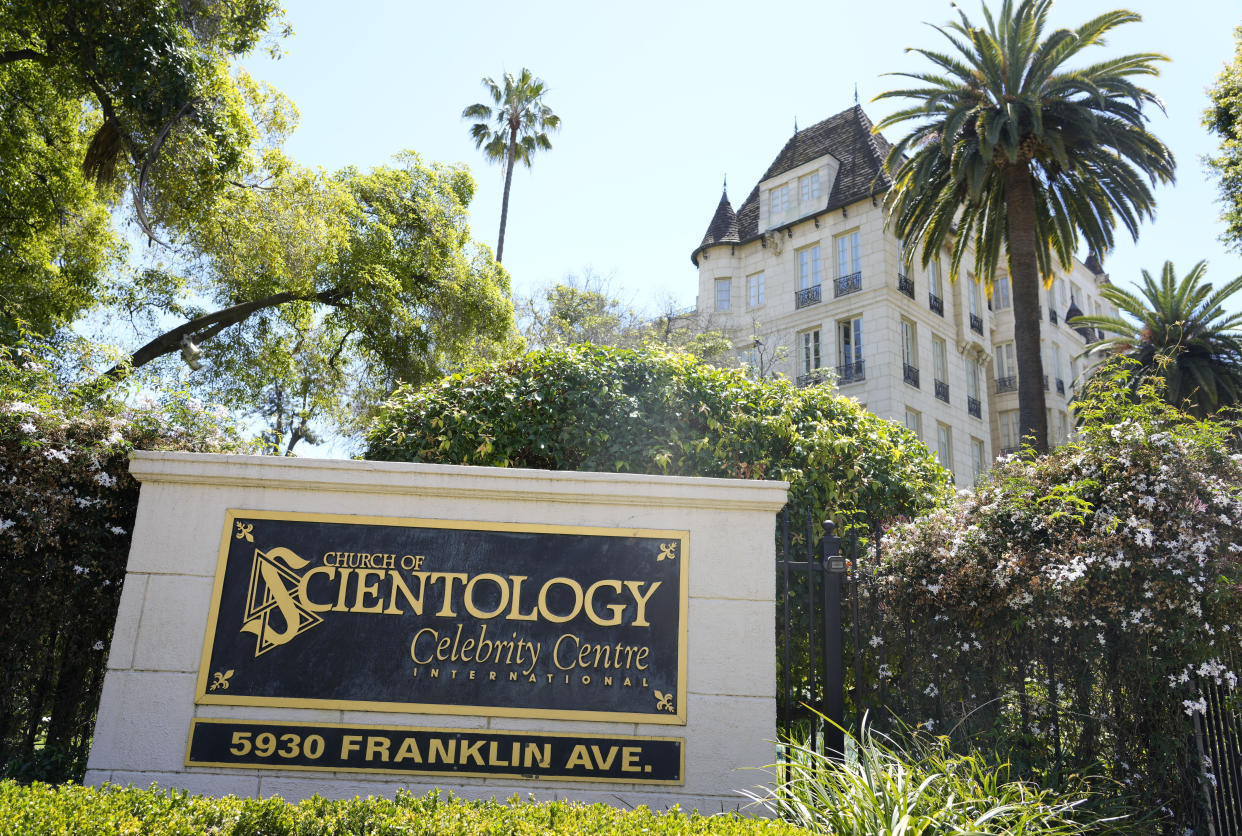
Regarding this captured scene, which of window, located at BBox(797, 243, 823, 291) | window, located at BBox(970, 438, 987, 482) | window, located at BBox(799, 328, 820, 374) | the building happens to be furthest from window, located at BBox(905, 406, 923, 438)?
window, located at BBox(797, 243, 823, 291)

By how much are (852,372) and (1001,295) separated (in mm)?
11920

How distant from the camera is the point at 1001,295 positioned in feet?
118

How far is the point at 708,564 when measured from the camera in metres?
5.56

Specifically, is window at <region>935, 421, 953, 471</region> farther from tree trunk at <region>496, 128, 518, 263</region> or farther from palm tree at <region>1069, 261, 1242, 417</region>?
tree trunk at <region>496, 128, 518, 263</region>

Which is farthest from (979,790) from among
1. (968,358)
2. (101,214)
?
(968,358)

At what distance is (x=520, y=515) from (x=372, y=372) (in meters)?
16.6

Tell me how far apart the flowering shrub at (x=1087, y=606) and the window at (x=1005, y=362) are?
102 feet

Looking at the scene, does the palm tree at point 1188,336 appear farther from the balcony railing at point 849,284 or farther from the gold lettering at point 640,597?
the gold lettering at point 640,597

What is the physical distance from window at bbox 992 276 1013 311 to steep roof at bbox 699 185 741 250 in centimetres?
1124

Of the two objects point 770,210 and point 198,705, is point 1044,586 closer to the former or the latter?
point 198,705

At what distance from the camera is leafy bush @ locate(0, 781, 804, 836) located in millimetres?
3738

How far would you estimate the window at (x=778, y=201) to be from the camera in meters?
32.4

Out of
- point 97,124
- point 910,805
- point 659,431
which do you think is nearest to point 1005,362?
point 659,431

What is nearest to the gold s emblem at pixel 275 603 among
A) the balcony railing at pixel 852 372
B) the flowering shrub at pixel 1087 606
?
the flowering shrub at pixel 1087 606
